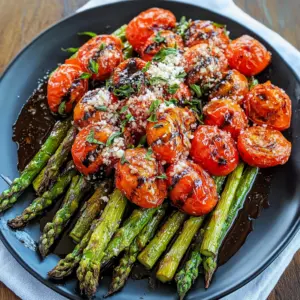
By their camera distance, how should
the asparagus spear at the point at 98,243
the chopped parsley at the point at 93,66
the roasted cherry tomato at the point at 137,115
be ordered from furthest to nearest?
the chopped parsley at the point at 93,66 < the roasted cherry tomato at the point at 137,115 < the asparagus spear at the point at 98,243

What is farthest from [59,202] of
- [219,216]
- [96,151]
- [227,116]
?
[227,116]

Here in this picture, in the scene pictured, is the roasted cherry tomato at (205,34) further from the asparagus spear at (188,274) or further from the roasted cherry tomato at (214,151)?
the asparagus spear at (188,274)

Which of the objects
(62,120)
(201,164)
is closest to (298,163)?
(201,164)

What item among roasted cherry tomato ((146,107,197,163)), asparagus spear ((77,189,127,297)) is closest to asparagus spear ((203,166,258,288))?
roasted cherry tomato ((146,107,197,163))

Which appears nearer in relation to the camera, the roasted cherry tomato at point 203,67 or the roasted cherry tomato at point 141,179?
the roasted cherry tomato at point 141,179

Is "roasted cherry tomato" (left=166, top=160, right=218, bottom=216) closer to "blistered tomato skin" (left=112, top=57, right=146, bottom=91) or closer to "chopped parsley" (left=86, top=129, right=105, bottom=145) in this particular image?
"chopped parsley" (left=86, top=129, right=105, bottom=145)

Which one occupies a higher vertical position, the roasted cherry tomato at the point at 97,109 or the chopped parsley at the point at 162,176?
the roasted cherry tomato at the point at 97,109

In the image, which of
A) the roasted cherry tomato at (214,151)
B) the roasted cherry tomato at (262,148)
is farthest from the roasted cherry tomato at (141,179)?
the roasted cherry tomato at (262,148)
